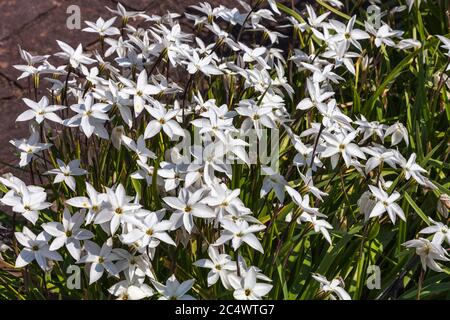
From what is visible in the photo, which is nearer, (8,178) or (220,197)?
(220,197)

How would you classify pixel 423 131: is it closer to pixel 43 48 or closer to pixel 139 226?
pixel 139 226

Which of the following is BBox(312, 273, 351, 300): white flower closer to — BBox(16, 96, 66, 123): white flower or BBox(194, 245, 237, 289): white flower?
BBox(194, 245, 237, 289): white flower

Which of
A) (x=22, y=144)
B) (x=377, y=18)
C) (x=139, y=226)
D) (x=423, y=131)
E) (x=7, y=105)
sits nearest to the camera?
(x=139, y=226)

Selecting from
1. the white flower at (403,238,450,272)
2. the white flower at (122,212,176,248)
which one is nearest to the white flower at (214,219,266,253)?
the white flower at (122,212,176,248)

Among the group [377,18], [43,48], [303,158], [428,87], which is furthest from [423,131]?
[43,48]

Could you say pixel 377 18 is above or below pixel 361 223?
above

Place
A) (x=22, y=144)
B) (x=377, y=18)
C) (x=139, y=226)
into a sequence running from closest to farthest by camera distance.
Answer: (x=139, y=226), (x=22, y=144), (x=377, y=18)
